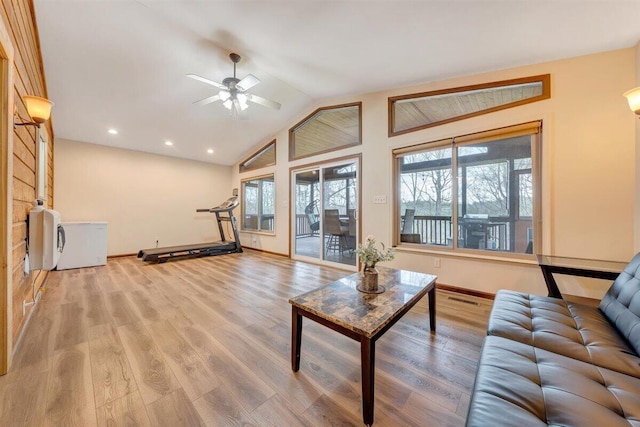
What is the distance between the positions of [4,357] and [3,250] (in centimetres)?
70

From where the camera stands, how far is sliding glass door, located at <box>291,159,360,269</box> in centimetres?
429

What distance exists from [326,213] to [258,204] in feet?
8.18

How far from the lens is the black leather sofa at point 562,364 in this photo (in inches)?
31.7

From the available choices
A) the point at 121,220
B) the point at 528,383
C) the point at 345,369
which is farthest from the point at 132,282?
the point at 528,383

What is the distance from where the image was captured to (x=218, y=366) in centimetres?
166

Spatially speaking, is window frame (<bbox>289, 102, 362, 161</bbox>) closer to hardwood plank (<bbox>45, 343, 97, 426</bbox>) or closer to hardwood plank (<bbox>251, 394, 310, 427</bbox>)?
hardwood plank (<bbox>251, 394, 310, 427</bbox>)

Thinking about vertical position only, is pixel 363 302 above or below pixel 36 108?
below

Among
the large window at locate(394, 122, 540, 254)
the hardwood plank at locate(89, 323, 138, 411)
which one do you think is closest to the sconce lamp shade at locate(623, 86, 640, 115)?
the large window at locate(394, 122, 540, 254)

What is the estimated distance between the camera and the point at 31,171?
250 centimetres

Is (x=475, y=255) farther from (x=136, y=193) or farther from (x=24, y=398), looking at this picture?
(x=136, y=193)

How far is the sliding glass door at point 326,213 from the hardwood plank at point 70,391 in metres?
3.38

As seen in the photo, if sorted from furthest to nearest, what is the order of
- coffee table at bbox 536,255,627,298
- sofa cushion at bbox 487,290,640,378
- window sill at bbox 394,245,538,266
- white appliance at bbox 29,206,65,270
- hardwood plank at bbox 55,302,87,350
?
1. window sill at bbox 394,245,538,266
2. white appliance at bbox 29,206,65,270
3. hardwood plank at bbox 55,302,87,350
4. coffee table at bbox 536,255,627,298
5. sofa cushion at bbox 487,290,640,378

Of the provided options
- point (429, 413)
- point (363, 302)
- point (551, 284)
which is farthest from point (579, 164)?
point (429, 413)

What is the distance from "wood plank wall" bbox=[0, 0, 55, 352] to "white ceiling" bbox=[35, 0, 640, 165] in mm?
381
